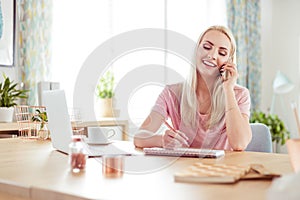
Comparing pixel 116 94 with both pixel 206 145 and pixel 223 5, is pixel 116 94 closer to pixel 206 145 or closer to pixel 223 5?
pixel 206 145

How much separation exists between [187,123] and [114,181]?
3.43 feet

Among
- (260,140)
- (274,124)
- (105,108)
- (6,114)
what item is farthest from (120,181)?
(274,124)

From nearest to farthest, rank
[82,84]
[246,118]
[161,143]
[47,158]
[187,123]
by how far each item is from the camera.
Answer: [47,158], [161,143], [246,118], [187,123], [82,84]

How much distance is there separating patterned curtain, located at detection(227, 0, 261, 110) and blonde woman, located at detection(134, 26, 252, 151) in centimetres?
317

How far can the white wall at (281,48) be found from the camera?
18.2 ft

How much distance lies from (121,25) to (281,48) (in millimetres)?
2170

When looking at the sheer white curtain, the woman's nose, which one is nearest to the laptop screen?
the woman's nose

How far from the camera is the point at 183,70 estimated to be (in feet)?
16.3

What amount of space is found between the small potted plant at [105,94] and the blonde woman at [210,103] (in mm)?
A: 1999

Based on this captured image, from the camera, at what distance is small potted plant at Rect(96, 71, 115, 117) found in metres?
4.19

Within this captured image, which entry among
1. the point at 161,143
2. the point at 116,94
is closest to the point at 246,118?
the point at 161,143

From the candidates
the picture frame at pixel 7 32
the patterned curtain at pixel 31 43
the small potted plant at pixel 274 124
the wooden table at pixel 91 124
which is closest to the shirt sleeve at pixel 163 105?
the wooden table at pixel 91 124

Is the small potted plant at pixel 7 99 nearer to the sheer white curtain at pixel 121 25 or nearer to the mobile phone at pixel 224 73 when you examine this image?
the sheer white curtain at pixel 121 25

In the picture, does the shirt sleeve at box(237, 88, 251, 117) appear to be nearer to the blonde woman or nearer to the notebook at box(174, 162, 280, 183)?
the blonde woman
